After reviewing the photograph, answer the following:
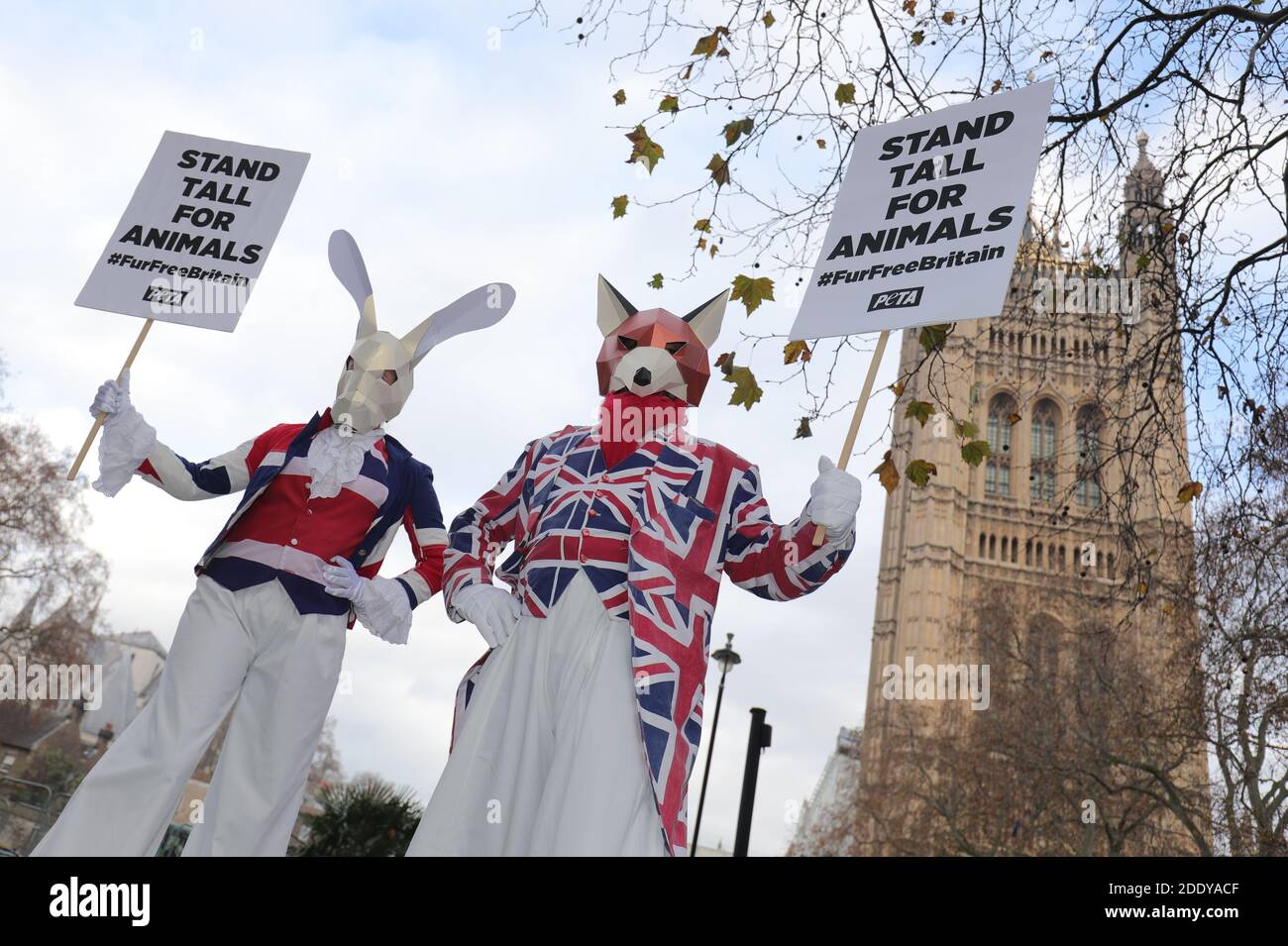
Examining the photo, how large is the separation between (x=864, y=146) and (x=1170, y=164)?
350 centimetres

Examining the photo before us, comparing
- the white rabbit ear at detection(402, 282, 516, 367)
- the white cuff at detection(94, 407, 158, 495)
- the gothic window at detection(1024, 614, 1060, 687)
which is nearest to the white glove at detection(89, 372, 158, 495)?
the white cuff at detection(94, 407, 158, 495)

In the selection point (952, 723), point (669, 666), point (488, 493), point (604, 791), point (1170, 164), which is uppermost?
point (952, 723)

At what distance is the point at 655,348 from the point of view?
4.14m

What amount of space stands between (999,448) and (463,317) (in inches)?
2118

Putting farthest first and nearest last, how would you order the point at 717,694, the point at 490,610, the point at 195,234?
the point at 717,694 < the point at 195,234 < the point at 490,610

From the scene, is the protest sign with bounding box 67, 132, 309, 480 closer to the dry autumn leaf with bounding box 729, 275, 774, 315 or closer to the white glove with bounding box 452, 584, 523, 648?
the white glove with bounding box 452, 584, 523, 648

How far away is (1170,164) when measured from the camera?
22.4ft

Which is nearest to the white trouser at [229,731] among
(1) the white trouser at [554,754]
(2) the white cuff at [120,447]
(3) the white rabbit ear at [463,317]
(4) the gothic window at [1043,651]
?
(2) the white cuff at [120,447]

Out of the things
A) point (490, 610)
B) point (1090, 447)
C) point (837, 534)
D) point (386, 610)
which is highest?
point (1090, 447)

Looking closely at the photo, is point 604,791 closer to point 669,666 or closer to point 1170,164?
point 669,666

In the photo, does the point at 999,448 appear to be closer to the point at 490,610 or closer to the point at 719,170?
the point at 719,170

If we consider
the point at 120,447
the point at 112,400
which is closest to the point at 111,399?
the point at 112,400

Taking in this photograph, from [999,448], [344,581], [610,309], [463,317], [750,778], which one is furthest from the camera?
[999,448]
